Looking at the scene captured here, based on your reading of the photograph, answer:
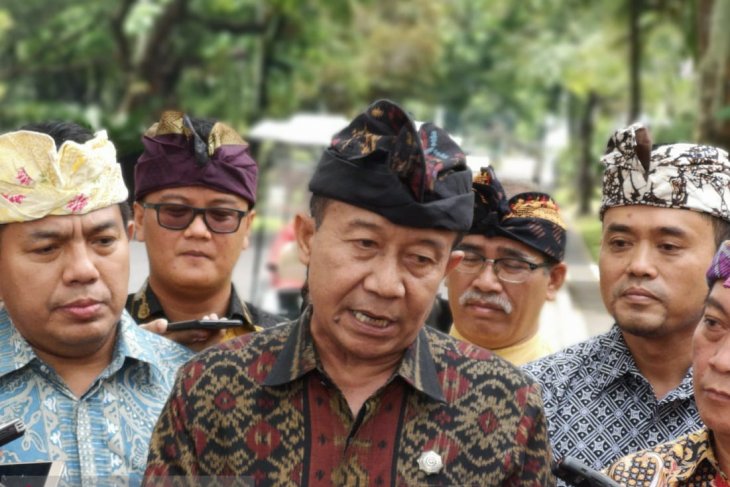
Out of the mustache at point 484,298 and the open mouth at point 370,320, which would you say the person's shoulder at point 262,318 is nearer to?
the mustache at point 484,298

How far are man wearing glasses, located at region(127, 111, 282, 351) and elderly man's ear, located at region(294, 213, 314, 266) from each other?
161 centimetres

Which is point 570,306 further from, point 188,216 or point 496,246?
point 188,216

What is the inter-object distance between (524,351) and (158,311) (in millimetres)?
1567

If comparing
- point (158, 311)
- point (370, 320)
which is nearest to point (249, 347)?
point (370, 320)

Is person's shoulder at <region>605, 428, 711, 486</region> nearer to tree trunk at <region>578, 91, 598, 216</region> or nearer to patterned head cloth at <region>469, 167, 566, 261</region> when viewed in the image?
patterned head cloth at <region>469, 167, 566, 261</region>

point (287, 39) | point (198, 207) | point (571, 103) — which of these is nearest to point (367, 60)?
point (571, 103)

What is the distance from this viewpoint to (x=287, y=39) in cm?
2631

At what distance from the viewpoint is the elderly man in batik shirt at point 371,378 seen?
10.8 ft

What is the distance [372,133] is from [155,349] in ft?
4.43

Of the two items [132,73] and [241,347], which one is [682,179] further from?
[132,73]

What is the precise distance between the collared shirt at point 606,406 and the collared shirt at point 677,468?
693 mm

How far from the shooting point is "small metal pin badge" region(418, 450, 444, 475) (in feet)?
10.7


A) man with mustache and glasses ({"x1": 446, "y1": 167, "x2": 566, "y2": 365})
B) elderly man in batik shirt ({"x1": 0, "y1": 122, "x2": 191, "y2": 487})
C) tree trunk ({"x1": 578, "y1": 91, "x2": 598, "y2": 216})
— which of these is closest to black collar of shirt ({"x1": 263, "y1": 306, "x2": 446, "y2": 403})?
elderly man in batik shirt ({"x1": 0, "y1": 122, "x2": 191, "y2": 487})

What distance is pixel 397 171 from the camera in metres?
3.28
